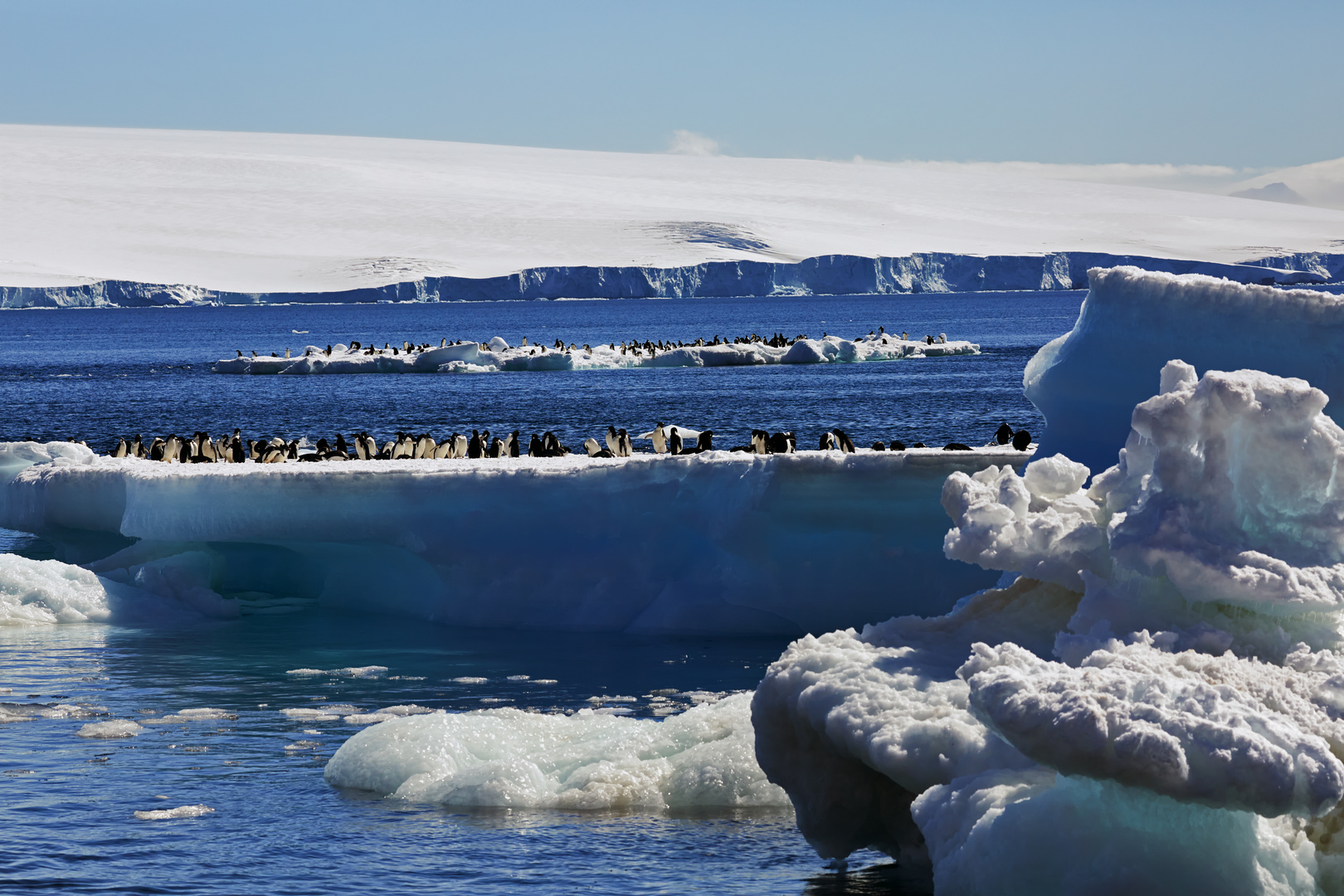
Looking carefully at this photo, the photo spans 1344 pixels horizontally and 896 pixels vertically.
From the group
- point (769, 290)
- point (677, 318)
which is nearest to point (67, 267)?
point (677, 318)

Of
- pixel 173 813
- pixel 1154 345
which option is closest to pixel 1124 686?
pixel 1154 345

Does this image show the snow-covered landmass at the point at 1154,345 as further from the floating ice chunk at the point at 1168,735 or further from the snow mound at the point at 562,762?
the floating ice chunk at the point at 1168,735

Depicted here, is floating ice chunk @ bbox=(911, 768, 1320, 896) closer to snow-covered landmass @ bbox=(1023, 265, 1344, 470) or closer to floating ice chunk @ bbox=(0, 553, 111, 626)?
snow-covered landmass @ bbox=(1023, 265, 1344, 470)

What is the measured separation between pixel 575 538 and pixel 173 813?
239 inches

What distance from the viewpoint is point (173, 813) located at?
8.40 meters

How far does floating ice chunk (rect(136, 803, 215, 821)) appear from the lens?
329 inches

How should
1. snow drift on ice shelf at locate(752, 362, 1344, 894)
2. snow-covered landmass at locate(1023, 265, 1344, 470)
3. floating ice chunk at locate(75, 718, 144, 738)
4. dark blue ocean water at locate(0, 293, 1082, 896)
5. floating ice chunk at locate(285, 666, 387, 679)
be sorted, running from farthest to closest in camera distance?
floating ice chunk at locate(285, 666, 387, 679) → floating ice chunk at locate(75, 718, 144, 738) → snow-covered landmass at locate(1023, 265, 1344, 470) → dark blue ocean water at locate(0, 293, 1082, 896) → snow drift on ice shelf at locate(752, 362, 1344, 894)

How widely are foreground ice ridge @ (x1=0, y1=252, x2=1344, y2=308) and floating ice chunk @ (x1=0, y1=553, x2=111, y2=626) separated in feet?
357

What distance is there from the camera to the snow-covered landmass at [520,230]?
129875mm

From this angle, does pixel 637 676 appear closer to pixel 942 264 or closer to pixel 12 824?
pixel 12 824

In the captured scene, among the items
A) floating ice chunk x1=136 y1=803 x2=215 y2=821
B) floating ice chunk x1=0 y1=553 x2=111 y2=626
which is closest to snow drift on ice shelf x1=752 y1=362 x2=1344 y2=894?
floating ice chunk x1=136 y1=803 x2=215 y2=821

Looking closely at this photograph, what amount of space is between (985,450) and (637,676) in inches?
152

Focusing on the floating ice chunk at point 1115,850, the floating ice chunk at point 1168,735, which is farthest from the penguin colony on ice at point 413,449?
the floating ice chunk at point 1168,735

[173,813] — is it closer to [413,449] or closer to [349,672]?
[349,672]
